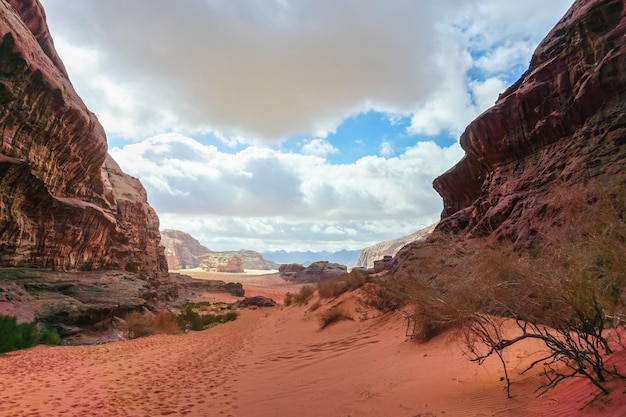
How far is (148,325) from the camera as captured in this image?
15469mm

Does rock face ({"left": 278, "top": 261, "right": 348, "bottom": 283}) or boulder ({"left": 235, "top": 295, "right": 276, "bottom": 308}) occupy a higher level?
rock face ({"left": 278, "top": 261, "right": 348, "bottom": 283})

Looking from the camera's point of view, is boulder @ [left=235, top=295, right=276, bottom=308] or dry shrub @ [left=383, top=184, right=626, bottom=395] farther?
boulder @ [left=235, top=295, right=276, bottom=308]

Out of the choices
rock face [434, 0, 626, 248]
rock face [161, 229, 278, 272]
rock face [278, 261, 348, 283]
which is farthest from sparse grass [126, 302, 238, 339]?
rock face [161, 229, 278, 272]

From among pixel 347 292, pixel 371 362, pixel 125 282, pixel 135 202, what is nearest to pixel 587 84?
pixel 371 362

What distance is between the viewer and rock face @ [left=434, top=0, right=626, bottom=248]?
919 cm

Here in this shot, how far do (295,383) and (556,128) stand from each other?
37.4ft

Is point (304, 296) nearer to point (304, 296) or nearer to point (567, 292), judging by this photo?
point (304, 296)

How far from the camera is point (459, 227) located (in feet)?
56.1

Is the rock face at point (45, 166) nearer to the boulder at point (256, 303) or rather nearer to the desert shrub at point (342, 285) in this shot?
the boulder at point (256, 303)

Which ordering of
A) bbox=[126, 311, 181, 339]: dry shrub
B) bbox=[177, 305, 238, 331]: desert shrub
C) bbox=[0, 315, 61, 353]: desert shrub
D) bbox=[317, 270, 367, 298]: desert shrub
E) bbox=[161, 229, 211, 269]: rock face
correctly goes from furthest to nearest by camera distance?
1. bbox=[161, 229, 211, 269]: rock face
2. bbox=[177, 305, 238, 331]: desert shrub
3. bbox=[317, 270, 367, 298]: desert shrub
4. bbox=[126, 311, 181, 339]: dry shrub
5. bbox=[0, 315, 61, 353]: desert shrub

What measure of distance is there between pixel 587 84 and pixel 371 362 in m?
9.69

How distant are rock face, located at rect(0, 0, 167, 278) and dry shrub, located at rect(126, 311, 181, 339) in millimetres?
5180

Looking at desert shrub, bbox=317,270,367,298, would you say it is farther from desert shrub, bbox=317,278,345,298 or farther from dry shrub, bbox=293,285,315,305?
dry shrub, bbox=293,285,315,305

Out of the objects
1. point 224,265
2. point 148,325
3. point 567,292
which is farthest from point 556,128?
point 224,265
